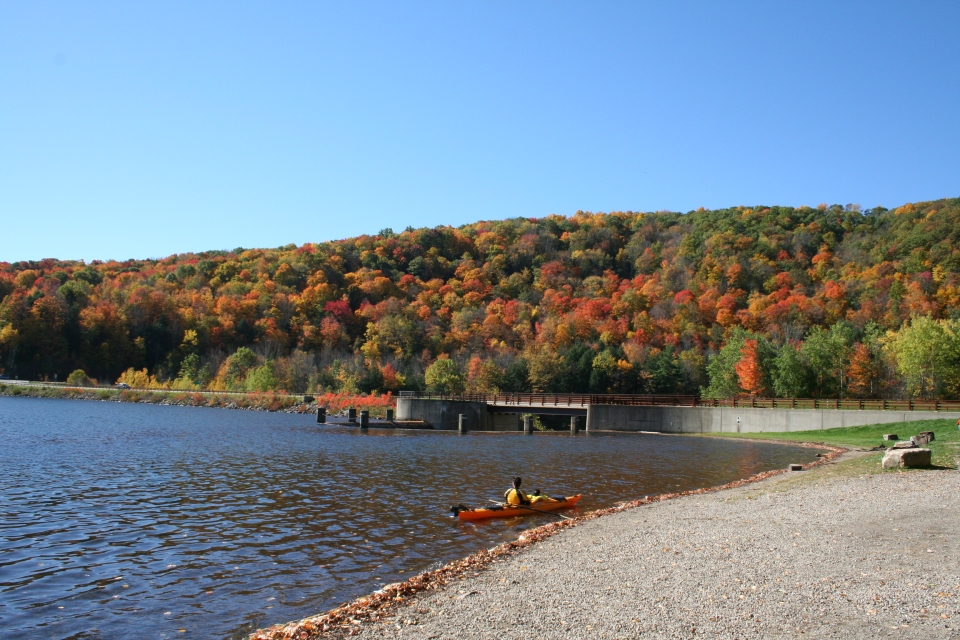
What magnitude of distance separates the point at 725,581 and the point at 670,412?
53.0m

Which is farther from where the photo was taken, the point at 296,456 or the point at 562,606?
the point at 296,456

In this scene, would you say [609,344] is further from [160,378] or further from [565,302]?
[160,378]

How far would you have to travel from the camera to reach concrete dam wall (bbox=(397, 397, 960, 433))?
51.6 meters

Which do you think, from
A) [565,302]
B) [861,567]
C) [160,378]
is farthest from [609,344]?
[861,567]

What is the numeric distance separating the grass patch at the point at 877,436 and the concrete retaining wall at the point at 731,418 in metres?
1.41

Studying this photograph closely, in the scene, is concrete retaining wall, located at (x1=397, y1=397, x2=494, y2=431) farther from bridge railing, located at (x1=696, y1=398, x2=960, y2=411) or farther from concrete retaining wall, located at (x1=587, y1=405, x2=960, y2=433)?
bridge railing, located at (x1=696, y1=398, x2=960, y2=411)

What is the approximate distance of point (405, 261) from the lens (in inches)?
5925

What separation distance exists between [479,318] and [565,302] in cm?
1575

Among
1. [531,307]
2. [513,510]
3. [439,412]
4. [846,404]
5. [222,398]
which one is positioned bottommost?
[222,398]

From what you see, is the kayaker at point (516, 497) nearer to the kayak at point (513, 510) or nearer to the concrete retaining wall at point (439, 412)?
the kayak at point (513, 510)

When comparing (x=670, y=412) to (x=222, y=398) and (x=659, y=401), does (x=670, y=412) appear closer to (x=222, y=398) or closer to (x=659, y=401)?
(x=659, y=401)

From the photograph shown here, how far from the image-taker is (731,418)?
5809 centimetres

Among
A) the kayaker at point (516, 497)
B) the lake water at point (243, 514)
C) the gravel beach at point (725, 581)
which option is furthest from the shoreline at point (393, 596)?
the kayaker at point (516, 497)

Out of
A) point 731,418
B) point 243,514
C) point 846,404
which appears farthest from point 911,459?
point 731,418
